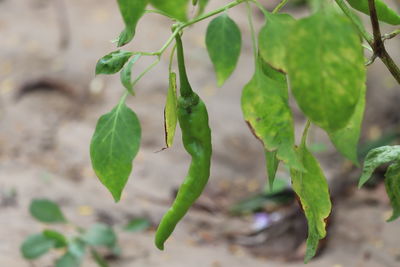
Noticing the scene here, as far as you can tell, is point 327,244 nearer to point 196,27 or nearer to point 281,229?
point 281,229

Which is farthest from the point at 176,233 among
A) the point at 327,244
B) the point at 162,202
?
the point at 327,244

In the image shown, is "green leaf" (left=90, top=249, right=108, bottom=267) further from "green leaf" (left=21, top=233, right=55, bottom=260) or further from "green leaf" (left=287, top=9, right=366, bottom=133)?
"green leaf" (left=287, top=9, right=366, bottom=133)

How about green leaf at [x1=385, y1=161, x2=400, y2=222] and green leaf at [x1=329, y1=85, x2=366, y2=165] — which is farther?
green leaf at [x1=385, y1=161, x2=400, y2=222]

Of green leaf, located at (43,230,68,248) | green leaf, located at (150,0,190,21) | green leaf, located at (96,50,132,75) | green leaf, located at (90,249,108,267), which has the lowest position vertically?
green leaf, located at (90,249,108,267)

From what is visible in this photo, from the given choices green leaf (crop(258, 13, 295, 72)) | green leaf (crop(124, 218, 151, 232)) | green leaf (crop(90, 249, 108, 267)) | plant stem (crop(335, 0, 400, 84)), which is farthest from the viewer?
green leaf (crop(124, 218, 151, 232))

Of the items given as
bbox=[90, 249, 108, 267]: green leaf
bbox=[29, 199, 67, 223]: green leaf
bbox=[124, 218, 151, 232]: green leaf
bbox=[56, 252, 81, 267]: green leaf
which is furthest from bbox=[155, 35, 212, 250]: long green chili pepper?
bbox=[124, 218, 151, 232]: green leaf

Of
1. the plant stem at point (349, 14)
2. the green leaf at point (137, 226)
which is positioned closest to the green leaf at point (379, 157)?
the plant stem at point (349, 14)
